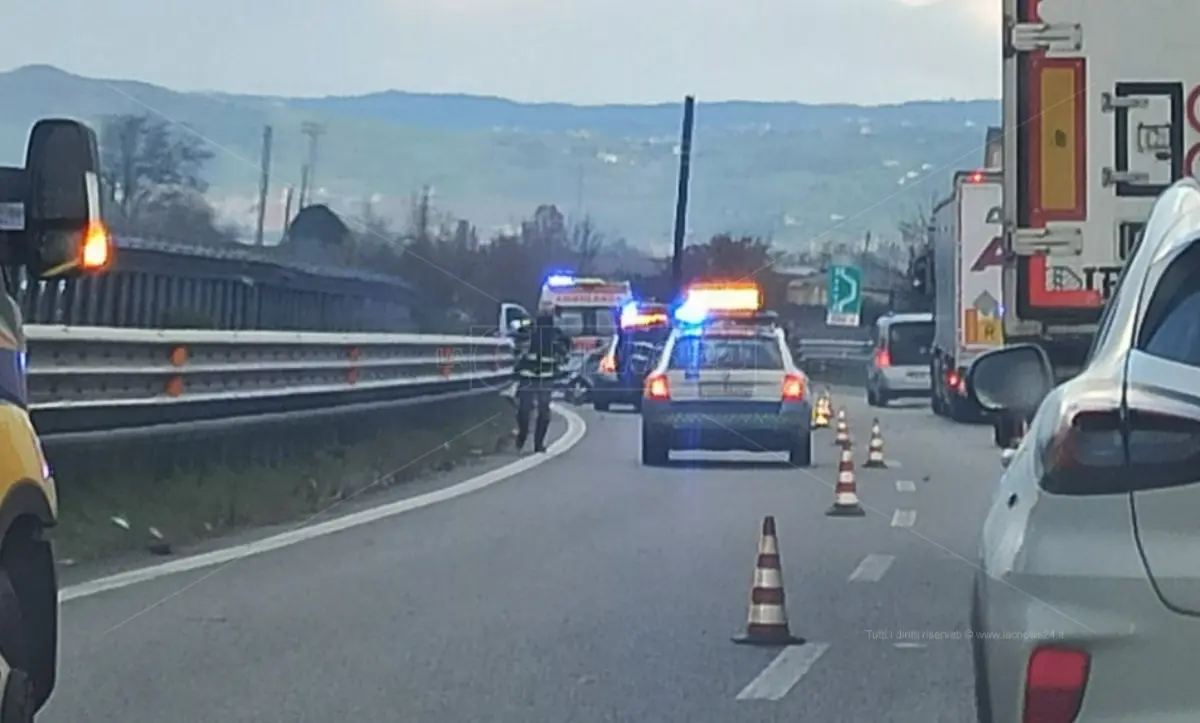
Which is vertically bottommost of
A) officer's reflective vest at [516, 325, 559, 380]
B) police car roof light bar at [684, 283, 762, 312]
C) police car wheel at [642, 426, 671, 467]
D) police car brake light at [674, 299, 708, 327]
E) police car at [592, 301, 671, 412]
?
police car wheel at [642, 426, 671, 467]

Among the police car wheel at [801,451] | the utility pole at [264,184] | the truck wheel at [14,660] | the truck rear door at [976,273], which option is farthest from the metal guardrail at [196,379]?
the truck rear door at [976,273]

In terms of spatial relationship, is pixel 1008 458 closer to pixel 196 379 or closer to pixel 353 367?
pixel 196 379

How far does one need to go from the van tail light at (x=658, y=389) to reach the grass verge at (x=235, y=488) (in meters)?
2.14

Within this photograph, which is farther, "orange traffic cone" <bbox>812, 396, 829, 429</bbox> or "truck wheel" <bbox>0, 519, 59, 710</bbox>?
"orange traffic cone" <bbox>812, 396, 829, 429</bbox>

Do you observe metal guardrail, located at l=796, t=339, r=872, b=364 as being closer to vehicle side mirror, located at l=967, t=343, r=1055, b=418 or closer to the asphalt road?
the asphalt road

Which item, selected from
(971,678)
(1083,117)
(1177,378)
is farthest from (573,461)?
(1177,378)

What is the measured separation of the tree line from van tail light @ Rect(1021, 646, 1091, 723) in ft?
10.5

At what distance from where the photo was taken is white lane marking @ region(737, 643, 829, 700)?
8.80 metres

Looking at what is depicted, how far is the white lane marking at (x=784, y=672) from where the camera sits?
8.80 metres

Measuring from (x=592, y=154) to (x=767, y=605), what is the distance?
53440 mm

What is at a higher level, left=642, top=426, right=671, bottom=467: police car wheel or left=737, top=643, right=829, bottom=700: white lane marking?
left=642, top=426, right=671, bottom=467: police car wheel

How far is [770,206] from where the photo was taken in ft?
257

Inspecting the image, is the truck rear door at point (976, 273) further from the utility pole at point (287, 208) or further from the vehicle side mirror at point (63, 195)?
the vehicle side mirror at point (63, 195)

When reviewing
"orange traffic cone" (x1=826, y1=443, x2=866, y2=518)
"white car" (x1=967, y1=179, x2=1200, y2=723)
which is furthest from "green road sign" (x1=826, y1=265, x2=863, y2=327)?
"white car" (x1=967, y1=179, x2=1200, y2=723)
